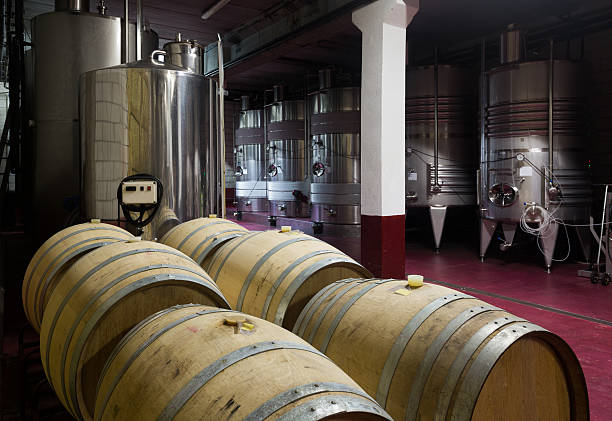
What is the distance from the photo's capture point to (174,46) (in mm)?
6598

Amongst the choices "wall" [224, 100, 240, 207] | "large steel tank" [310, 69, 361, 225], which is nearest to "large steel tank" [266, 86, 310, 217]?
"large steel tank" [310, 69, 361, 225]

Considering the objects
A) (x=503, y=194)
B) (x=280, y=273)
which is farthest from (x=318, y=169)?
(x=280, y=273)

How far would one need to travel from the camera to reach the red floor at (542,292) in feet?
12.1

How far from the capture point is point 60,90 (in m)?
5.77

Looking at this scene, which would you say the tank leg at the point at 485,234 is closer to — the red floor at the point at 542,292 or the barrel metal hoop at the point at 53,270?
the red floor at the point at 542,292

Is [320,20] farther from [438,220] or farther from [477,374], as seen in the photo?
[477,374]

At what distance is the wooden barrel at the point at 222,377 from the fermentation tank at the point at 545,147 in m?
6.81

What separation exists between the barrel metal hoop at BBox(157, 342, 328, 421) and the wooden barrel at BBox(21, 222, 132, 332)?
6.06 ft

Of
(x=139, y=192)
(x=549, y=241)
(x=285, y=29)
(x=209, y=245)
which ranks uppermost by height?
(x=285, y=29)

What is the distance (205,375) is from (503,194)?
7230 millimetres

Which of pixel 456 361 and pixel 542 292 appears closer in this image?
pixel 456 361

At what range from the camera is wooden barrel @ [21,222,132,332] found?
2.89 meters

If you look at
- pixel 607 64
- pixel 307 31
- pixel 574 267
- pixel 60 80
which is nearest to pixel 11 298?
pixel 60 80

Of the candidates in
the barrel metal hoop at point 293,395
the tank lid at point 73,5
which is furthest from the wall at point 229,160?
the barrel metal hoop at point 293,395
